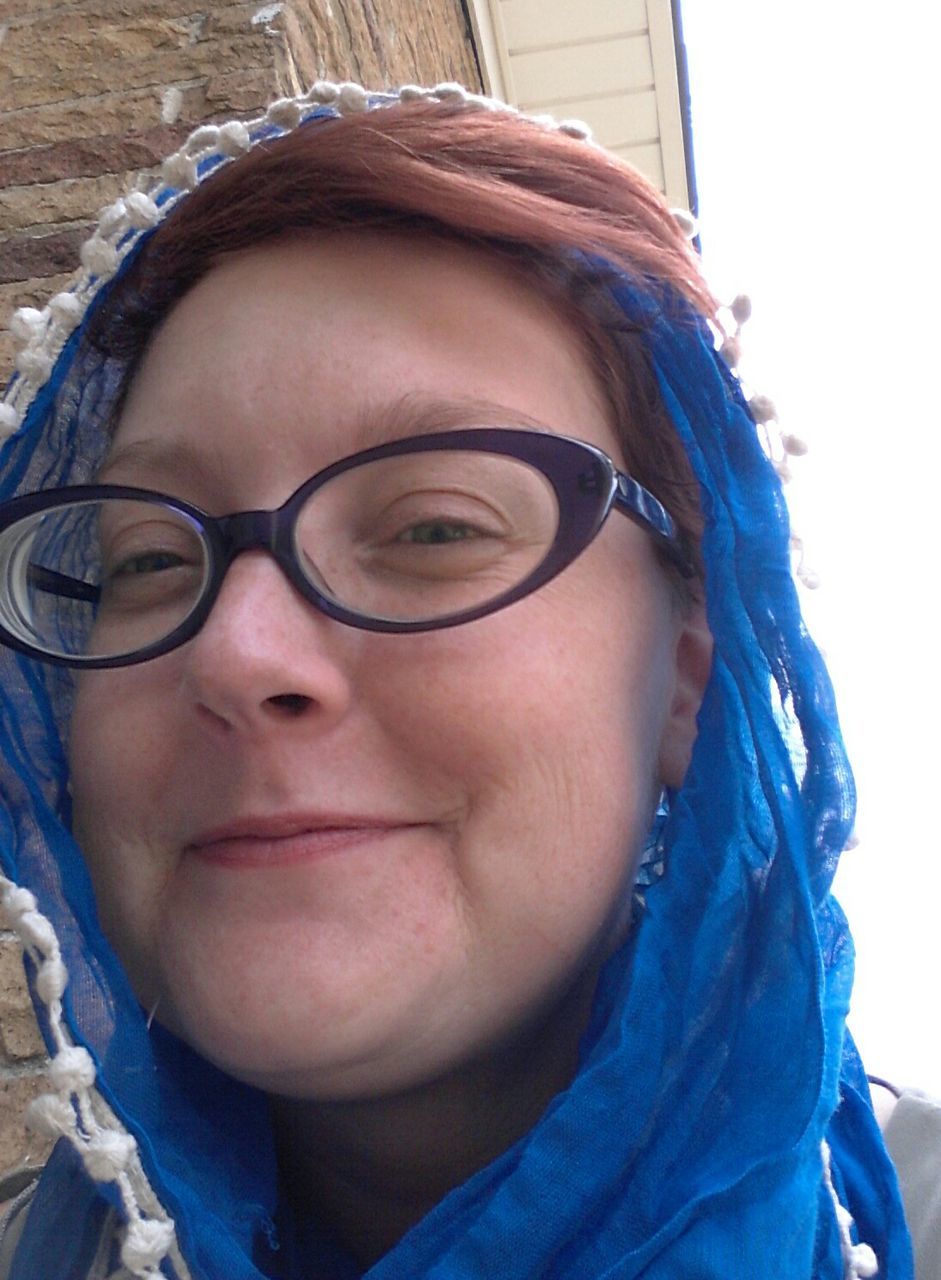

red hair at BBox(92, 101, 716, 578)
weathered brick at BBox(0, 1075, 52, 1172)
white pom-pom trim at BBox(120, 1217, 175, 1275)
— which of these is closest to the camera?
white pom-pom trim at BBox(120, 1217, 175, 1275)

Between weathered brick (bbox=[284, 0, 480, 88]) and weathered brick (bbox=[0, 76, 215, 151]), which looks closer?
weathered brick (bbox=[0, 76, 215, 151])

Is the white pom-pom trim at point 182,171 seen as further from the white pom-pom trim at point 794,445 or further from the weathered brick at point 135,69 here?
the weathered brick at point 135,69

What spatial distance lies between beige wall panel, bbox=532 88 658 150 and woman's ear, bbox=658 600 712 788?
2904mm

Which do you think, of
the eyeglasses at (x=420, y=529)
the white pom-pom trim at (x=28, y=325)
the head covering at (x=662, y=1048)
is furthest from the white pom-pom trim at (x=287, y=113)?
the eyeglasses at (x=420, y=529)

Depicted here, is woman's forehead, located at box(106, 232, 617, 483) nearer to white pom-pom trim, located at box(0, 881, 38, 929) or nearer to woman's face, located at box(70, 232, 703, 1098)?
woman's face, located at box(70, 232, 703, 1098)

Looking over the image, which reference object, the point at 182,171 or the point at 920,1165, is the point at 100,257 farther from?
the point at 920,1165

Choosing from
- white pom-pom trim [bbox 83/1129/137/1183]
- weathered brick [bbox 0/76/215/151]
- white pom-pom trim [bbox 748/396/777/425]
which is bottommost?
white pom-pom trim [bbox 83/1129/137/1183]

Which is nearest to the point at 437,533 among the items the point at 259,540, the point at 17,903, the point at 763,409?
the point at 259,540

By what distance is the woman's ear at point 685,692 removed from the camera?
102 centimetres

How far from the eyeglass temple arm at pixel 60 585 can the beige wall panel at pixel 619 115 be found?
2977 mm

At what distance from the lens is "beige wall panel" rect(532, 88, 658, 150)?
3.39 m

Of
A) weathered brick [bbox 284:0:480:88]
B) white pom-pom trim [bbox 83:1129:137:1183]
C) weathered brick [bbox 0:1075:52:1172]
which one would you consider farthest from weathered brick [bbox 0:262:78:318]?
white pom-pom trim [bbox 83:1129:137:1183]

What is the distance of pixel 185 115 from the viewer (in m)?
1.94

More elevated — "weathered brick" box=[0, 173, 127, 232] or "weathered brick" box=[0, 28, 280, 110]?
"weathered brick" box=[0, 28, 280, 110]
